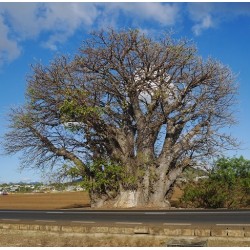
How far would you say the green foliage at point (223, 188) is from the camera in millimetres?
31484

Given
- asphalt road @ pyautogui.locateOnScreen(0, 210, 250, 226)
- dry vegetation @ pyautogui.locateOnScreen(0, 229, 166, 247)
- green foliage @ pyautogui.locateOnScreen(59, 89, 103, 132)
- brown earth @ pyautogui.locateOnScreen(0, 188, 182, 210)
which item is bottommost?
dry vegetation @ pyautogui.locateOnScreen(0, 229, 166, 247)

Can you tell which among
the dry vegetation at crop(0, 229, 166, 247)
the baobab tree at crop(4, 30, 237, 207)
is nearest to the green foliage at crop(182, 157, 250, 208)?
the baobab tree at crop(4, 30, 237, 207)

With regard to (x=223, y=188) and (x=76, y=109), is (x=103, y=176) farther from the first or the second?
(x=223, y=188)

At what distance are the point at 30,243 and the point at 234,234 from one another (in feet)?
16.2

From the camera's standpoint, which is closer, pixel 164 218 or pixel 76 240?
pixel 76 240

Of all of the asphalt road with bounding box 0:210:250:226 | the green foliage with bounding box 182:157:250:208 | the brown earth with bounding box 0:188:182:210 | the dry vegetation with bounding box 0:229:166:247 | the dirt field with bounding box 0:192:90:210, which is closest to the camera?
the dry vegetation with bounding box 0:229:166:247

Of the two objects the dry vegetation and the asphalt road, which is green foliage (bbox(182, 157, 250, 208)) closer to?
the asphalt road

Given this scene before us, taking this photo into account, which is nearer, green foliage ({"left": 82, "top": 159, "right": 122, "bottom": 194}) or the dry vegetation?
the dry vegetation

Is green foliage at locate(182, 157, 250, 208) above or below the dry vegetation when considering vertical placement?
above

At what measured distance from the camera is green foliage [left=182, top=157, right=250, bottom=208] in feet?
103

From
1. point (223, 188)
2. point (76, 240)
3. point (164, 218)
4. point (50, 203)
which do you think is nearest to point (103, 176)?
point (223, 188)

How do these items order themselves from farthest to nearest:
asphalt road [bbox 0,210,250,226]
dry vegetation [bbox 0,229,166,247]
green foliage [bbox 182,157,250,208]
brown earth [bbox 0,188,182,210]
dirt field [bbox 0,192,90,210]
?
dirt field [bbox 0,192,90,210]
brown earth [bbox 0,188,182,210]
green foliage [bbox 182,157,250,208]
asphalt road [bbox 0,210,250,226]
dry vegetation [bbox 0,229,166,247]

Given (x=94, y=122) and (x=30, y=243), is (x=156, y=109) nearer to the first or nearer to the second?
(x=94, y=122)

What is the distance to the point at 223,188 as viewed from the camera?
104 ft
